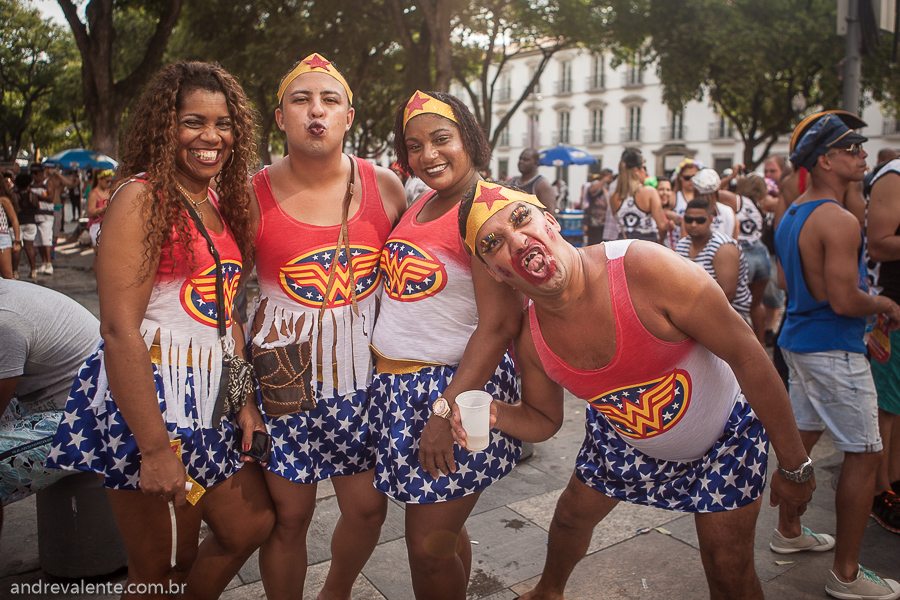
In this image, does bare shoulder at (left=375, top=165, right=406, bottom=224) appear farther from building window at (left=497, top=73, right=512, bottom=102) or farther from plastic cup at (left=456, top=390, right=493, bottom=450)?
building window at (left=497, top=73, right=512, bottom=102)

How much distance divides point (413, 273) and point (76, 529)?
6.28ft

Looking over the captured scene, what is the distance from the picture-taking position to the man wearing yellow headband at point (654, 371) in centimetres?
193

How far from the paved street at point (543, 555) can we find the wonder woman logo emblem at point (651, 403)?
1.12 metres

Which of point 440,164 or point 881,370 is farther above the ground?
point 440,164

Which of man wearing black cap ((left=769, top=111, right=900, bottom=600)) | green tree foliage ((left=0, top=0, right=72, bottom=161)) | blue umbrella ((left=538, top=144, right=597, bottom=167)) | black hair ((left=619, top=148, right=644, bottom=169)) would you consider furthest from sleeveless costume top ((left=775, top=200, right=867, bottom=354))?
green tree foliage ((left=0, top=0, right=72, bottom=161))

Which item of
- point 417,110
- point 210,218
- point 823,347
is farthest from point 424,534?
point 823,347

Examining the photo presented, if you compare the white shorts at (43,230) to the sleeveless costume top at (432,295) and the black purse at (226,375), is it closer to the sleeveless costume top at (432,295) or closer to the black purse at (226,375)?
the black purse at (226,375)

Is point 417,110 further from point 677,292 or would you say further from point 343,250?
point 677,292

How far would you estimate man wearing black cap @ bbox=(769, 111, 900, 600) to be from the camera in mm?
2828

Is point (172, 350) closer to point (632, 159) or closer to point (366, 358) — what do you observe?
point (366, 358)

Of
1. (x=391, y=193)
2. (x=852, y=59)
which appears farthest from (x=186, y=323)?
(x=852, y=59)

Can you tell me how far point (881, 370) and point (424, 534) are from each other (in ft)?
8.90

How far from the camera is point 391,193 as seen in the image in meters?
2.60

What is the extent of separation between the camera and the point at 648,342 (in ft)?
6.53
